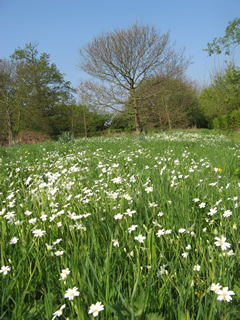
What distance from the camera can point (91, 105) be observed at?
20672 millimetres

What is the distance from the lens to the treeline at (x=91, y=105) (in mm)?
23172

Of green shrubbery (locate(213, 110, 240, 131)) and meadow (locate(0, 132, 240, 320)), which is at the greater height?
green shrubbery (locate(213, 110, 240, 131))

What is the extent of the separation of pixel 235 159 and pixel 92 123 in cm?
3180

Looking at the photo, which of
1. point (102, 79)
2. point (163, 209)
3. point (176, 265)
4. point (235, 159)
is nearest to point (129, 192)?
point (163, 209)

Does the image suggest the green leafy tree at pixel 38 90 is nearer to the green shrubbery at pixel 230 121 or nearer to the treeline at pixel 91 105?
the treeline at pixel 91 105

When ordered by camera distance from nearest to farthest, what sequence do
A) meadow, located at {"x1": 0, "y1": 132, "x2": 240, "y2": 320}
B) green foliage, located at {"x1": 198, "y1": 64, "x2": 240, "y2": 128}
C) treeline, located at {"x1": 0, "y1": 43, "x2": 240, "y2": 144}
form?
meadow, located at {"x1": 0, "y1": 132, "x2": 240, "y2": 320}, treeline, located at {"x1": 0, "y1": 43, "x2": 240, "y2": 144}, green foliage, located at {"x1": 198, "y1": 64, "x2": 240, "y2": 128}

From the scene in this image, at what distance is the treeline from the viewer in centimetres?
2317

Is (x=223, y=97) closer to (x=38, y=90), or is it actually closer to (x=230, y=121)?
(x=230, y=121)

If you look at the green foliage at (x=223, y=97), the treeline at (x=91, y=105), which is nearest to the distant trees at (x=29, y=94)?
the treeline at (x=91, y=105)

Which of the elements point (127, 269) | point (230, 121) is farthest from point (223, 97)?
point (127, 269)

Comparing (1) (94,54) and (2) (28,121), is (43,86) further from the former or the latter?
(1) (94,54)

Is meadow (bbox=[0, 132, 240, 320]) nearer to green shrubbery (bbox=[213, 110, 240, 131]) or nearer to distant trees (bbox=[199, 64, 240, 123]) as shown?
green shrubbery (bbox=[213, 110, 240, 131])

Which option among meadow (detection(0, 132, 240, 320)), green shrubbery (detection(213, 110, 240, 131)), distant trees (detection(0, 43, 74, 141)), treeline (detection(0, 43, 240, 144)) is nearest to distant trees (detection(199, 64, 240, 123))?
treeline (detection(0, 43, 240, 144))

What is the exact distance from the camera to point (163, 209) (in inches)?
75.7
